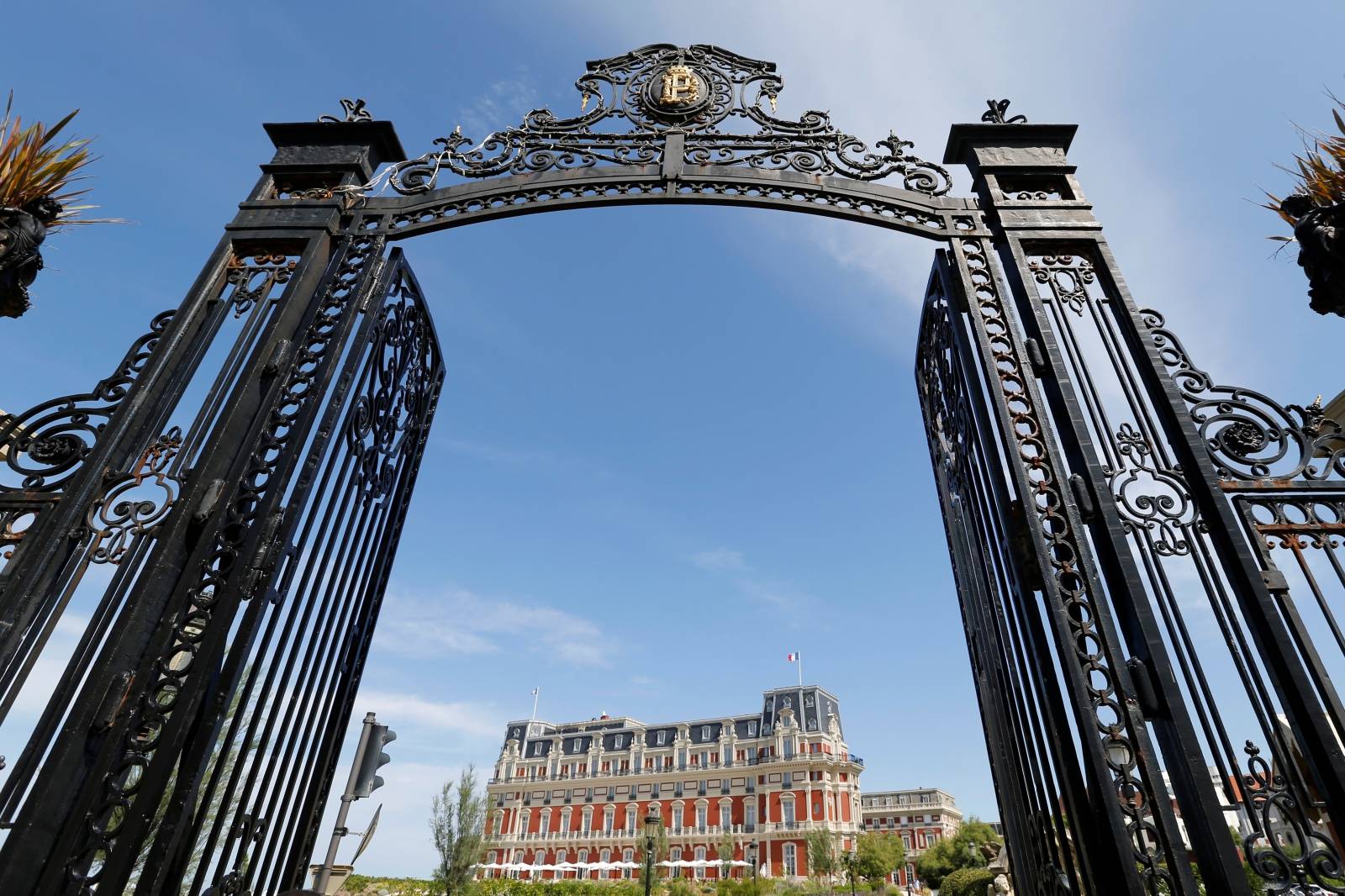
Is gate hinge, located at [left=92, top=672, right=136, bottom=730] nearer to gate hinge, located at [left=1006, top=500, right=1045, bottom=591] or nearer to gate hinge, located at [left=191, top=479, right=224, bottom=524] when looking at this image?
gate hinge, located at [left=191, top=479, right=224, bottom=524]

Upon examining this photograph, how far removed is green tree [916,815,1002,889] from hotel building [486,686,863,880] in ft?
14.0

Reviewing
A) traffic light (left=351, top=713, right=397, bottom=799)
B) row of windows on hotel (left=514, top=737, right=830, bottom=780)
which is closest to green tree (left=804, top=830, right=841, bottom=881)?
row of windows on hotel (left=514, top=737, right=830, bottom=780)

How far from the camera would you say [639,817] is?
4928cm

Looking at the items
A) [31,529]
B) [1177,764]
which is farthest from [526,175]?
[1177,764]

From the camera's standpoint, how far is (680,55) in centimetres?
568

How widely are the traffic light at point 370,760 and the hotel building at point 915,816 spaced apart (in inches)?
2109

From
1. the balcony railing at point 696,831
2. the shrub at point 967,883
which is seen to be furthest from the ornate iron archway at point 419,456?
the balcony railing at point 696,831

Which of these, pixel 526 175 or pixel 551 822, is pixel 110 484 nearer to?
pixel 526 175

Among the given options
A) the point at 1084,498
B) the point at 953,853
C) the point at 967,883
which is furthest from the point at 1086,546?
the point at 953,853

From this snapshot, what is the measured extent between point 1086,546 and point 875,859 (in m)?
43.2

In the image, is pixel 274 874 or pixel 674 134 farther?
pixel 674 134

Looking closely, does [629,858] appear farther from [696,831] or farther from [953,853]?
[953,853]

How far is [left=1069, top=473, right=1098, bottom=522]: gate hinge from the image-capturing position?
3.21 metres

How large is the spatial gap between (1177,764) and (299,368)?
429 cm
